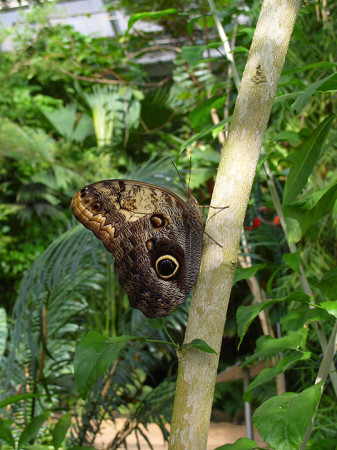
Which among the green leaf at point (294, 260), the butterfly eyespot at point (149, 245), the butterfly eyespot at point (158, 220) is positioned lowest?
the butterfly eyespot at point (149, 245)

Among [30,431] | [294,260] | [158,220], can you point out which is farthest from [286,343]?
[30,431]

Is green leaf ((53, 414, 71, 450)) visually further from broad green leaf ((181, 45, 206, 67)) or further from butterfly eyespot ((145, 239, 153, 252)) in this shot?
broad green leaf ((181, 45, 206, 67))

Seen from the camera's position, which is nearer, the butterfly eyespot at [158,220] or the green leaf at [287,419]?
the green leaf at [287,419]

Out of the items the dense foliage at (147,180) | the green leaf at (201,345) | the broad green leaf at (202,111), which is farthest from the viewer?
the broad green leaf at (202,111)

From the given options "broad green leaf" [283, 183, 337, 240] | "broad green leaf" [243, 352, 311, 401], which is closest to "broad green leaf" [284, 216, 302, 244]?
"broad green leaf" [283, 183, 337, 240]

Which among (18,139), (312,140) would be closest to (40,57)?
(18,139)

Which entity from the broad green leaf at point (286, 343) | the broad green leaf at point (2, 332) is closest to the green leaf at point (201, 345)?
the broad green leaf at point (286, 343)

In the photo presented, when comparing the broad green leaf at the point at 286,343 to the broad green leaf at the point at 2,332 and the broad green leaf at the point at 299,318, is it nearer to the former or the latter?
the broad green leaf at the point at 299,318

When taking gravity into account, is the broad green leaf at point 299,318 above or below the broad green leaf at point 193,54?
below
